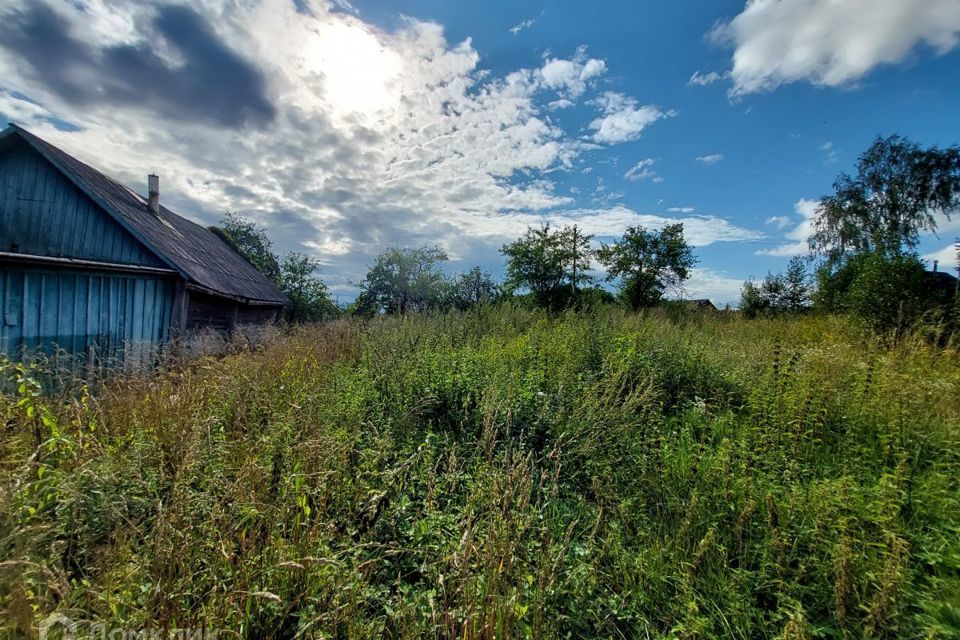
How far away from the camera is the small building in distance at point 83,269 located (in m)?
6.35

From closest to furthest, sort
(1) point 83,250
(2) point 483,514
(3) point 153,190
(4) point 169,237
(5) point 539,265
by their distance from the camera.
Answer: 1. (2) point 483,514
2. (1) point 83,250
3. (4) point 169,237
4. (3) point 153,190
5. (5) point 539,265

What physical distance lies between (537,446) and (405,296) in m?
16.0

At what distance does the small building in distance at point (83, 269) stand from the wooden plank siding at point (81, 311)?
13 mm

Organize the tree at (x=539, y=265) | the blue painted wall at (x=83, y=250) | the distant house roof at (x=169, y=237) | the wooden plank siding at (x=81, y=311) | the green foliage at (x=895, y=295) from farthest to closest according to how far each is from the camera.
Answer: the tree at (x=539, y=265) → the distant house roof at (x=169, y=237) → the green foliage at (x=895, y=295) → the blue painted wall at (x=83, y=250) → the wooden plank siding at (x=81, y=311)

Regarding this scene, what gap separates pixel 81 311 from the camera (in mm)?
6965

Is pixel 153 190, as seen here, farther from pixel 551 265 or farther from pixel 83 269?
pixel 551 265

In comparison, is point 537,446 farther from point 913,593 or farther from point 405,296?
point 405,296

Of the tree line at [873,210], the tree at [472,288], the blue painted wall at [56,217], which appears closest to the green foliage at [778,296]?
the tree line at [873,210]

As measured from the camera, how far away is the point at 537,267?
17.8m

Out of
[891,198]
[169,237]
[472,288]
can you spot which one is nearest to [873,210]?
[891,198]

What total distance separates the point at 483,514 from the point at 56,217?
39.8ft

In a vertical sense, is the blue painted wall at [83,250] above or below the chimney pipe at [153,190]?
below

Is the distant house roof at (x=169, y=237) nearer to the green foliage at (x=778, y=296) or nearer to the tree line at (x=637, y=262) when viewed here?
the tree line at (x=637, y=262)

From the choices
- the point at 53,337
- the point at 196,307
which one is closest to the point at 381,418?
the point at 53,337
